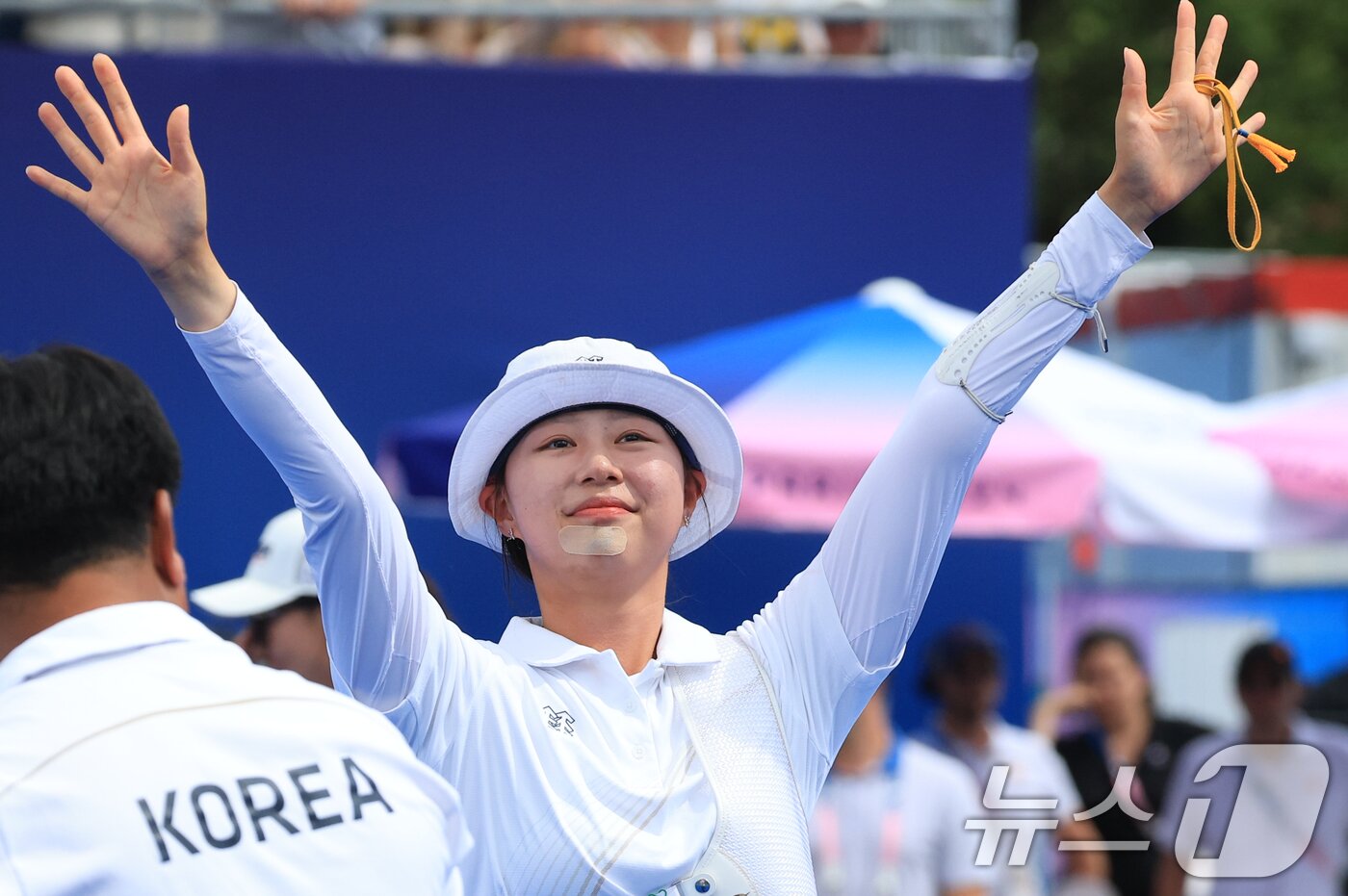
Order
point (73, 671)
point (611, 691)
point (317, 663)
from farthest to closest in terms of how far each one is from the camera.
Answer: point (317, 663)
point (611, 691)
point (73, 671)

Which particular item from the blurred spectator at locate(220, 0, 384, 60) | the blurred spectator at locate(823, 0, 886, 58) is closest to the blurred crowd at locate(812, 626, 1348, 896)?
the blurred spectator at locate(823, 0, 886, 58)

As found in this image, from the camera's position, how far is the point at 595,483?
8.29ft

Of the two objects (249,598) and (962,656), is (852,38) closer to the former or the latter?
(962,656)

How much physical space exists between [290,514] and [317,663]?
539 millimetres

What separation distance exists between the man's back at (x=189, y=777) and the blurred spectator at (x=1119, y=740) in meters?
4.97

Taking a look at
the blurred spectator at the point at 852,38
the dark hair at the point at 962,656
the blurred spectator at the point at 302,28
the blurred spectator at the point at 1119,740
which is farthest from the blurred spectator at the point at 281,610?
the blurred spectator at the point at 852,38

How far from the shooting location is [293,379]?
226cm

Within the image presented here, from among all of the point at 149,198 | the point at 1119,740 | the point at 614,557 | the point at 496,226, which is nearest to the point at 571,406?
the point at 614,557

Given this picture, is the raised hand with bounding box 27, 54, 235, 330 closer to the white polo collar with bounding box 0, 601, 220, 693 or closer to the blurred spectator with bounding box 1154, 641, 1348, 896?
the white polo collar with bounding box 0, 601, 220, 693

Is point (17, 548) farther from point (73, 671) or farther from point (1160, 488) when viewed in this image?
point (1160, 488)

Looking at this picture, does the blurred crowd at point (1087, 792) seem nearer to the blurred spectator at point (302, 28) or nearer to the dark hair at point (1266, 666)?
the dark hair at point (1266, 666)

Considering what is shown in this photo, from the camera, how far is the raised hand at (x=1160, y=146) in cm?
246

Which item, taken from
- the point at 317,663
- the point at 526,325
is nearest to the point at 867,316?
the point at 526,325

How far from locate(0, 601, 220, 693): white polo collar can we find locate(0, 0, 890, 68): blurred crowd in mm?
4882
